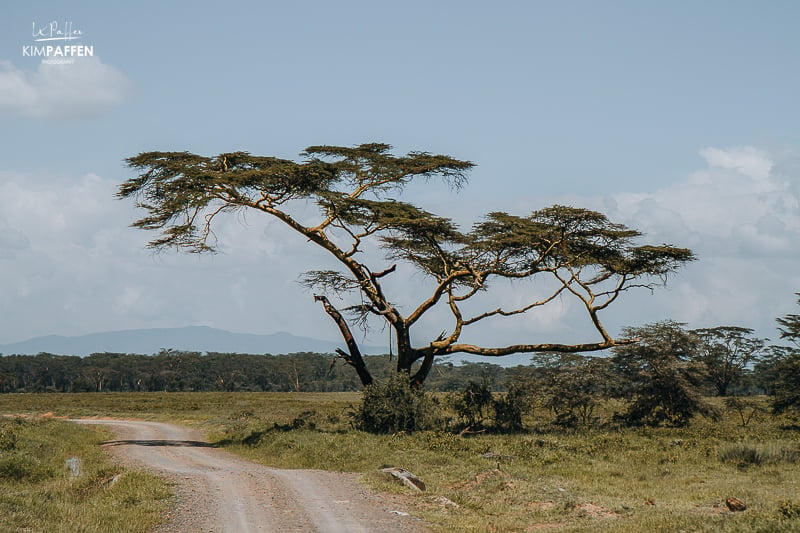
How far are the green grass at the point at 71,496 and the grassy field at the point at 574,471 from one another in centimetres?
515

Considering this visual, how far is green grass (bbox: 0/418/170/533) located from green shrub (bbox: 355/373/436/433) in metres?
9.63

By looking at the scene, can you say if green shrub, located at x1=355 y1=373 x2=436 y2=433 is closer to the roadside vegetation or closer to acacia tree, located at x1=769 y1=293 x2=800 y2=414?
the roadside vegetation

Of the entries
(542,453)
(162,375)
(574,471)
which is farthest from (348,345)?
(162,375)

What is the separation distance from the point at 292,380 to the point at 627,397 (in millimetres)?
90859

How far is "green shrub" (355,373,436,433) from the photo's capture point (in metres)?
26.5

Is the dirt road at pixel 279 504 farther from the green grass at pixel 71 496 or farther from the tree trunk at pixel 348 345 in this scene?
the tree trunk at pixel 348 345

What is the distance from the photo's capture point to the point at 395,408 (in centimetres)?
2658

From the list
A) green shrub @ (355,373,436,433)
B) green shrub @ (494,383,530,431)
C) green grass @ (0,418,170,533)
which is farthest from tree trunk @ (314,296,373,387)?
green grass @ (0,418,170,533)

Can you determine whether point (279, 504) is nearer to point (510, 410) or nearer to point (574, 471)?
point (574, 471)

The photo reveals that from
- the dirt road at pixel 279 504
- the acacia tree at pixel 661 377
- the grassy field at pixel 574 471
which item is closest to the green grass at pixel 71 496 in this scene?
the dirt road at pixel 279 504

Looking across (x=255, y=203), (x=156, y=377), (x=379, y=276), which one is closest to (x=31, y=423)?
(x=255, y=203)

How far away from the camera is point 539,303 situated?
2927 cm

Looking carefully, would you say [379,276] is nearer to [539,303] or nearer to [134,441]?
[539,303]

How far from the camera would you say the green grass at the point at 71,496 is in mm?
11797
